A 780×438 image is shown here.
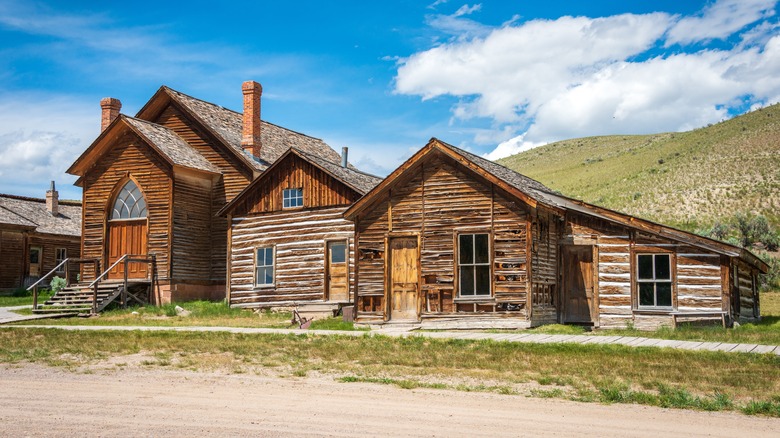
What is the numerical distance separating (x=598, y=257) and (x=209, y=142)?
1751cm

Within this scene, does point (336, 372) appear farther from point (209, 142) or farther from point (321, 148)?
point (321, 148)

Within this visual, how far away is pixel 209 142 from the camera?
32.0 m

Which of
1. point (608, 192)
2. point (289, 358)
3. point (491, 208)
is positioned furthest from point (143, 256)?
point (608, 192)

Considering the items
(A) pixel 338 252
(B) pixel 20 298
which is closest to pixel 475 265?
(A) pixel 338 252

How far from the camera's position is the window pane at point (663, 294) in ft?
67.0

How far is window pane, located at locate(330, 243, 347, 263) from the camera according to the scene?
26.0 metres

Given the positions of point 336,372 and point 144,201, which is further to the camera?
point 144,201

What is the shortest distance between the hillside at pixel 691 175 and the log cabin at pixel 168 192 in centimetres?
3830

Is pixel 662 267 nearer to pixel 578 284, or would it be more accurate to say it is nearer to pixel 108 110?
pixel 578 284

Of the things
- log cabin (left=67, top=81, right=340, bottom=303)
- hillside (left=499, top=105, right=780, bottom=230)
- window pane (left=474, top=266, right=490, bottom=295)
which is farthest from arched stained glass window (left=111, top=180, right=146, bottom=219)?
hillside (left=499, top=105, right=780, bottom=230)

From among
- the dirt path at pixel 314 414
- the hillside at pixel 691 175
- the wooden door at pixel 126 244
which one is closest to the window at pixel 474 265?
the dirt path at pixel 314 414

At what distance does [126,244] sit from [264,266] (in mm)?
6531

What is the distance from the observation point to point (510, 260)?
66.1 feet

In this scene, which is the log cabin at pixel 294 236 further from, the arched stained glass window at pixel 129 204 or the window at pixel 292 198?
the arched stained glass window at pixel 129 204
